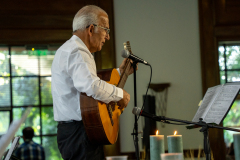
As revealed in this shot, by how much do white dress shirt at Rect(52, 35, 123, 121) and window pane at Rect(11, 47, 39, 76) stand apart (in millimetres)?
2103

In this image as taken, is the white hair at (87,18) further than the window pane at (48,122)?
No

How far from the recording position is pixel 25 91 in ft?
12.3

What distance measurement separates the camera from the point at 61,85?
1764 mm

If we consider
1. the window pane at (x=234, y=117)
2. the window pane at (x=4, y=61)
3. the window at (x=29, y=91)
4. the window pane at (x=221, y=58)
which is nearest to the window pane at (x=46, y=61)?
the window at (x=29, y=91)

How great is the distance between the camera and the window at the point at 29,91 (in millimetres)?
3699

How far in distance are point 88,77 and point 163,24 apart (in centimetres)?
246

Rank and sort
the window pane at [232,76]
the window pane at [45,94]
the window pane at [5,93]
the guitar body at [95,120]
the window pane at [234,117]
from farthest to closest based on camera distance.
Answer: the window pane at [234,117] < the window pane at [232,76] < the window pane at [45,94] < the window pane at [5,93] < the guitar body at [95,120]

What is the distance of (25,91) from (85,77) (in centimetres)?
233

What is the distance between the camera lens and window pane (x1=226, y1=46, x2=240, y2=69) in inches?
161

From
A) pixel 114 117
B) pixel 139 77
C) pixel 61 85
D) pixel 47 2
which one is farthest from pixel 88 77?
pixel 47 2

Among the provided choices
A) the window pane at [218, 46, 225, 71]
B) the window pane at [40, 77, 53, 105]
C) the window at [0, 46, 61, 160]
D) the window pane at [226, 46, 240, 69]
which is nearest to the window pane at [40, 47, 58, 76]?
the window at [0, 46, 61, 160]

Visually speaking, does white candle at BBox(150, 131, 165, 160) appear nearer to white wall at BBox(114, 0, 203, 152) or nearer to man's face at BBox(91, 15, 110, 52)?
man's face at BBox(91, 15, 110, 52)

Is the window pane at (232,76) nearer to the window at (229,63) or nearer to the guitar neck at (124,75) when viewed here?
the window at (229,63)

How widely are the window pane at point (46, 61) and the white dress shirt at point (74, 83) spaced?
6.79 feet
